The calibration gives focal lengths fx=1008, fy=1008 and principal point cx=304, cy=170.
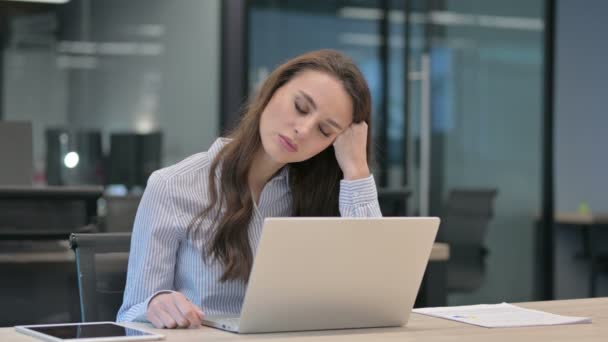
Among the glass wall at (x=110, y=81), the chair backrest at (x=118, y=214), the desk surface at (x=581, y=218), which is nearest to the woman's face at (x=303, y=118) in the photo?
the chair backrest at (x=118, y=214)

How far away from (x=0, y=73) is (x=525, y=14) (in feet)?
10.4

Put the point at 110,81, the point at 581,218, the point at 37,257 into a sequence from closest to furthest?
the point at 37,257 < the point at 110,81 < the point at 581,218

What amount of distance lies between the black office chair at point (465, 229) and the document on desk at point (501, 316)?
3.86m

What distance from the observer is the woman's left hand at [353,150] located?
2074 millimetres

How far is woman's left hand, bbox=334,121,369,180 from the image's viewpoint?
2.07 metres

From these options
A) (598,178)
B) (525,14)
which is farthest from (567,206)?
(525,14)

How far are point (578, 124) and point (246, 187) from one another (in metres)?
5.00

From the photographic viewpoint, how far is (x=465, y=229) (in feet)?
19.8

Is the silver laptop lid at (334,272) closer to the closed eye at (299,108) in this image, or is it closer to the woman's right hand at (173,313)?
the woman's right hand at (173,313)

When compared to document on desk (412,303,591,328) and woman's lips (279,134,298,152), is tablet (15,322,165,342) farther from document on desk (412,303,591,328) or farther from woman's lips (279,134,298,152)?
document on desk (412,303,591,328)

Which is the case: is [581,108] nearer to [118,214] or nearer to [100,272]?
[118,214]

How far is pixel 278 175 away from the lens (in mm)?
2115

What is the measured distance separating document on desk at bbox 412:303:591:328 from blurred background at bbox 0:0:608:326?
11.5ft

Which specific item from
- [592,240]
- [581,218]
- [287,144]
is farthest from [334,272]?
[592,240]
